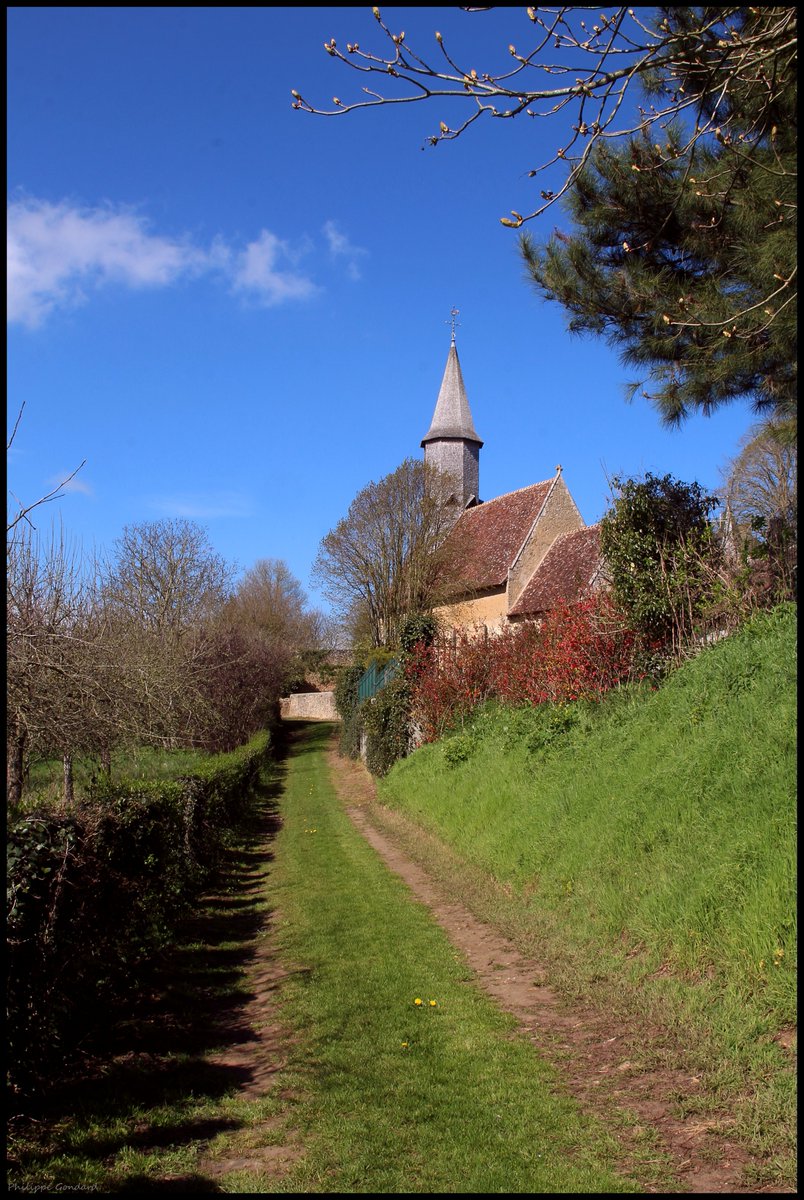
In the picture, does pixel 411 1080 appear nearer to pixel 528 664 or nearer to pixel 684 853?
pixel 684 853

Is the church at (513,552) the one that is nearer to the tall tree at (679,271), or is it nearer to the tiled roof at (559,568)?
the tiled roof at (559,568)

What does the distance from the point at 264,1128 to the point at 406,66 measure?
5311 millimetres

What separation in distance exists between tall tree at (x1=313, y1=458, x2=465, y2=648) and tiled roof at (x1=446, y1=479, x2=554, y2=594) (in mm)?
764

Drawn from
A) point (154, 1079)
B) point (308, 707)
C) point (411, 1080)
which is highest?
point (411, 1080)

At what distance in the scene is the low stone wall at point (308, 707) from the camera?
55.7 m

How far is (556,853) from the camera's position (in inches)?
314

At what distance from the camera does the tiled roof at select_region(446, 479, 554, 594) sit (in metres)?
30.1

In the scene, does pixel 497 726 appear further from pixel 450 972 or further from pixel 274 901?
pixel 450 972

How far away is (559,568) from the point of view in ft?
90.1

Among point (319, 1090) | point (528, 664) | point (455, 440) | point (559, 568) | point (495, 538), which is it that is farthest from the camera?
point (455, 440)

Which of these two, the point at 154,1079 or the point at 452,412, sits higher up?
the point at 452,412

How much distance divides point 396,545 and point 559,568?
6.73 metres

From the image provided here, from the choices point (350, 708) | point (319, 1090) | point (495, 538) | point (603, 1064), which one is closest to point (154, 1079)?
point (319, 1090)

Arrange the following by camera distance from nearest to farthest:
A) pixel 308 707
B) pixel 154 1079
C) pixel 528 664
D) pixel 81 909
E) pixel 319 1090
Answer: pixel 319 1090
pixel 154 1079
pixel 81 909
pixel 528 664
pixel 308 707
